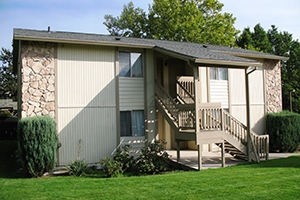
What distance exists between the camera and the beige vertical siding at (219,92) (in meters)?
14.4

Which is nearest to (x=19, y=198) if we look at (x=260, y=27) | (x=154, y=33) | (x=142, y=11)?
(x=154, y=33)

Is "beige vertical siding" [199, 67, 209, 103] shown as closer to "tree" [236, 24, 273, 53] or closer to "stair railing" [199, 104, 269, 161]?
"stair railing" [199, 104, 269, 161]

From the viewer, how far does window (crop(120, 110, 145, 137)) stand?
478 inches

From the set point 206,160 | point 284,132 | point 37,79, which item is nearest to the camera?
point 37,79

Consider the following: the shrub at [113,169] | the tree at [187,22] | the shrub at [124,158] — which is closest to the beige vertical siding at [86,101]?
the shrub at [124,158]

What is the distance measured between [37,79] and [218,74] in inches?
335

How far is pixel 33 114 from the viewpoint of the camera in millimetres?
10516

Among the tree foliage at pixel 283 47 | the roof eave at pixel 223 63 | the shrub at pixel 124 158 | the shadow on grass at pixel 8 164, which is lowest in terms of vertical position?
the shadow on grass at pixel 8 164

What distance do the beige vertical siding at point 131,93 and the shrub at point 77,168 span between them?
2859 millimetres

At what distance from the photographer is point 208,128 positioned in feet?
36.1

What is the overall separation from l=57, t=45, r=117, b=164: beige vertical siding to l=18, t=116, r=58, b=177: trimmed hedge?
41.6 inches

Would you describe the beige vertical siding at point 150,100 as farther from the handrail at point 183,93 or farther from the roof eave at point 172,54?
the handrail at point 183,93

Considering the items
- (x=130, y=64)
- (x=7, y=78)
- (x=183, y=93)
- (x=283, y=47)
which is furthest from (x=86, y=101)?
(x=283, y=47)

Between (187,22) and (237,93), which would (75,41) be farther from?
(187,22)
